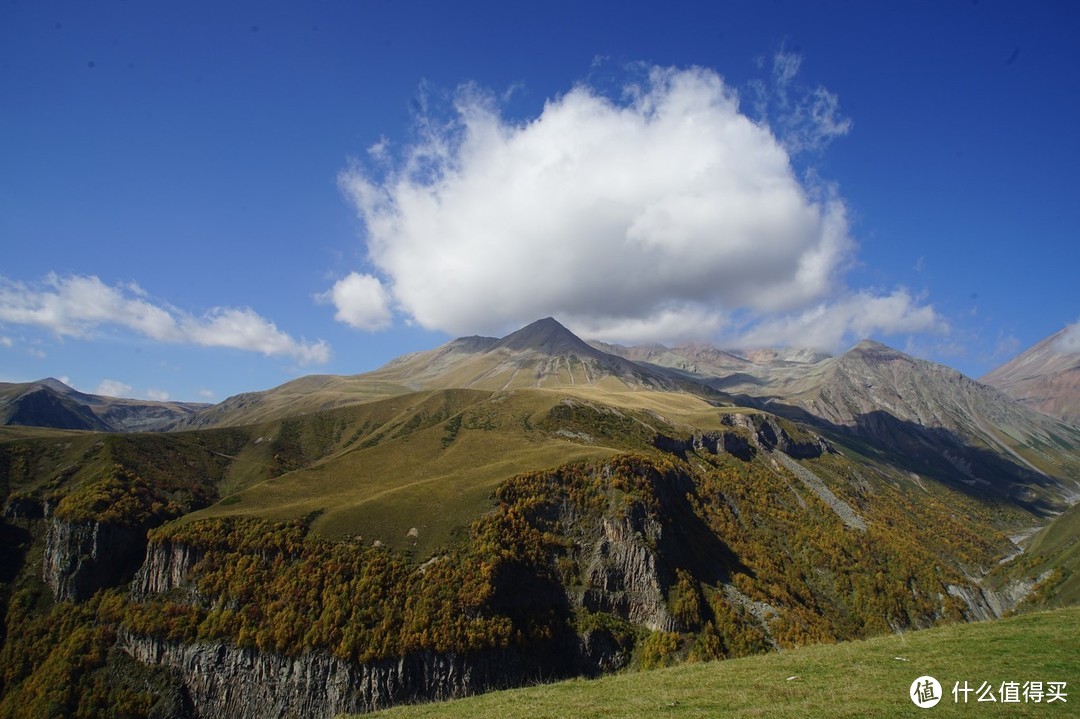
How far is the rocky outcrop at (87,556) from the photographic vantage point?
111812 millimetres

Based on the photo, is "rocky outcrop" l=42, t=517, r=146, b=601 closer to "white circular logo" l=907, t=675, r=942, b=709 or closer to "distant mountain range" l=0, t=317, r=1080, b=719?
"distant mountain range" l=0, t=317, r=1080, b=719

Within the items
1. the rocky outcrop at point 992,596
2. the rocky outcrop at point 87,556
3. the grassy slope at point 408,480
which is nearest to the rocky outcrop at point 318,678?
the grassy slope at point 408,480

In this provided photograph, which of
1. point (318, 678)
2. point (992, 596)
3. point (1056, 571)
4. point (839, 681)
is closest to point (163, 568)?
point (318, 678)

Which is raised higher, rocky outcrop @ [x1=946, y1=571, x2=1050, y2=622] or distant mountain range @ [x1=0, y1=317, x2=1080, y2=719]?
distant mountain range @ [x1=0, y1=317, x2=1080, y2=719]

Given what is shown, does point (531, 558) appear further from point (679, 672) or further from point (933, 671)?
point (933, 671)

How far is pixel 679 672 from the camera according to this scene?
98.4 ft

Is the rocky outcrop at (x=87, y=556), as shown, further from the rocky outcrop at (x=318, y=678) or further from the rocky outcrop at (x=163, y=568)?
the rocky outcrop at (x=318, y=678)

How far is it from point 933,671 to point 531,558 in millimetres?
94409

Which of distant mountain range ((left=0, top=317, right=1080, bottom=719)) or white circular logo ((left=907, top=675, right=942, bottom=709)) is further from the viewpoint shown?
distant mountain range ((left=0, top=317, right=1080, bottom=719))

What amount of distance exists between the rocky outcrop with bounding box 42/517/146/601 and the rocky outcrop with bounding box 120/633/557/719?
3048 centimetres

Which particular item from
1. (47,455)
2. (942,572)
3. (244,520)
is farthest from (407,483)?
(942,572)

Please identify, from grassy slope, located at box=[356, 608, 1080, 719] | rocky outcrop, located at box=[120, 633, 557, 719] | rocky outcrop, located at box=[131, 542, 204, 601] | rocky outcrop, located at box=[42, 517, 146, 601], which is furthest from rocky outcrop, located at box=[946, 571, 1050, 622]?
rocky outcrop, located at box=[42, 517, 146, 601]

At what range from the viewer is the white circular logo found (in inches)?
798

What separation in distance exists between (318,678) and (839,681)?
302 ft
